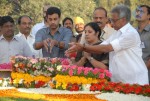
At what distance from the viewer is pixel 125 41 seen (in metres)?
7.51

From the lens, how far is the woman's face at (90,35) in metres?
8.16

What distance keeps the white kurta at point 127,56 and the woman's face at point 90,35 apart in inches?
23.9

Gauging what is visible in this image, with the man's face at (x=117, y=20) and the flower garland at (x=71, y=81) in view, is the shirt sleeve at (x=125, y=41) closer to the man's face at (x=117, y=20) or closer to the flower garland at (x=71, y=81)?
the man's face at (x=117, y=20)

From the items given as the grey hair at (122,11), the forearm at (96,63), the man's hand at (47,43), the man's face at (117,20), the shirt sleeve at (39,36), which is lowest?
the forearm at (96,63)

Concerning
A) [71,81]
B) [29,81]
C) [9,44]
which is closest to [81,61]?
[71,81]

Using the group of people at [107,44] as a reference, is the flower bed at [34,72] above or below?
below

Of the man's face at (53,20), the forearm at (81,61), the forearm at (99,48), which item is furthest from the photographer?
the man's face at (53,20)

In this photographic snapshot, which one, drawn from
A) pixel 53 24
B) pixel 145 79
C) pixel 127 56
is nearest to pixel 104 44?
pixel 127 56

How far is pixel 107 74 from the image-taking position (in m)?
7.75

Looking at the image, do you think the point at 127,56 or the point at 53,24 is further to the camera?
the point at 53,24

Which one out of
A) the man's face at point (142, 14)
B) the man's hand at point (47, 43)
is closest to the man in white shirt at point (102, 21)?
the man's face at point (142, 14)

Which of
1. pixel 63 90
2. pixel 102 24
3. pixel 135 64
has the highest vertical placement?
pixel 102 24

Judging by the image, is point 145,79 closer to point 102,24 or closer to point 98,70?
point 98,70

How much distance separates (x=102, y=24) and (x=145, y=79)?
6.72 feet
